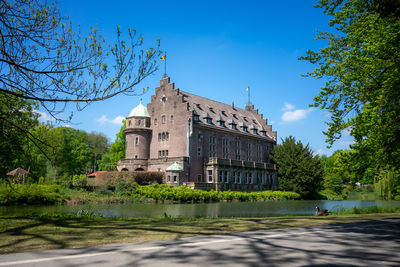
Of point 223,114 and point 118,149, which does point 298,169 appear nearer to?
point 223,114

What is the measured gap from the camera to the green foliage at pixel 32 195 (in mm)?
25312

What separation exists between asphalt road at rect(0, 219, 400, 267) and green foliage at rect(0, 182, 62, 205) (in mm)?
22820

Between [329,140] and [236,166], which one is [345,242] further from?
[236,166]

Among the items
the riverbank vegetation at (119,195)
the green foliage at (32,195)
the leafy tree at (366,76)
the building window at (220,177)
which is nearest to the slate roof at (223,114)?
the building window at (220,177)

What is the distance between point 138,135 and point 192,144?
30.5 feet

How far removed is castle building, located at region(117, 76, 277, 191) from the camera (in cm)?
4509

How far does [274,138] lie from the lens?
6169 centimetres

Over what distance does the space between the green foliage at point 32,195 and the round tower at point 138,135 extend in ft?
61.6

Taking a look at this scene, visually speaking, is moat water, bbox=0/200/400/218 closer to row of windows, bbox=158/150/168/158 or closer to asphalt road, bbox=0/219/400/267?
asphalt road, bbox=0/219/400/267

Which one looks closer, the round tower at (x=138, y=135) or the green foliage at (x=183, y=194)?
the green foliage at (x=183, y=194)

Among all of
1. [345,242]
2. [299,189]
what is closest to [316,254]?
[345,242]

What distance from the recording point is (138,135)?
4891cm

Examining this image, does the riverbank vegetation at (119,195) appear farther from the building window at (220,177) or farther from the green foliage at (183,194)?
the building window at (220,177)

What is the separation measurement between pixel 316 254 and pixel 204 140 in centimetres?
4137
